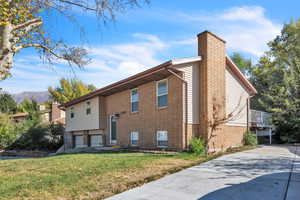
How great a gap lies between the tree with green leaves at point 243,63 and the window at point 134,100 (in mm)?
24051

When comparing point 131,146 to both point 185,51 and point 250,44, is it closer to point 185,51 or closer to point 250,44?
point 185,51

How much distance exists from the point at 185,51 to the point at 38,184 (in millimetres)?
10417

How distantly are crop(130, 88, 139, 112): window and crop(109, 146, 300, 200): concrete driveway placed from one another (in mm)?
7231

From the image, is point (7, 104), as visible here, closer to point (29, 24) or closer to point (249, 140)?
point (249, 140)

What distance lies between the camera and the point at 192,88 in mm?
11602

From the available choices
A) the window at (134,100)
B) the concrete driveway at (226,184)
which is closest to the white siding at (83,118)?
the window at (134,100)

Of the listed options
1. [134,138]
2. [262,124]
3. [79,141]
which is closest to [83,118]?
[79,141]

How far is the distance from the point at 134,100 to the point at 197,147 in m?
5.52

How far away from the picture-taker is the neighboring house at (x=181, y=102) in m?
11.3

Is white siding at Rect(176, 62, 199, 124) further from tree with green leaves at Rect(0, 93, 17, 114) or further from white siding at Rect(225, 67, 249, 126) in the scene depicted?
tree with green leaves at Rect(0, 93, 17, 114)

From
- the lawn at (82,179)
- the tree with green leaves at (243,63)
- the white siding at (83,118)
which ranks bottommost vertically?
the lawn at (82,179)

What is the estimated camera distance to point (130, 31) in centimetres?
934

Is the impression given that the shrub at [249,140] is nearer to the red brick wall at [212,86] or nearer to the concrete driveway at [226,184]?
the red brick wall at [212,86]

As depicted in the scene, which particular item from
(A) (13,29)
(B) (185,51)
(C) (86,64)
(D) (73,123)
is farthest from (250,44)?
(A) (13,29)
